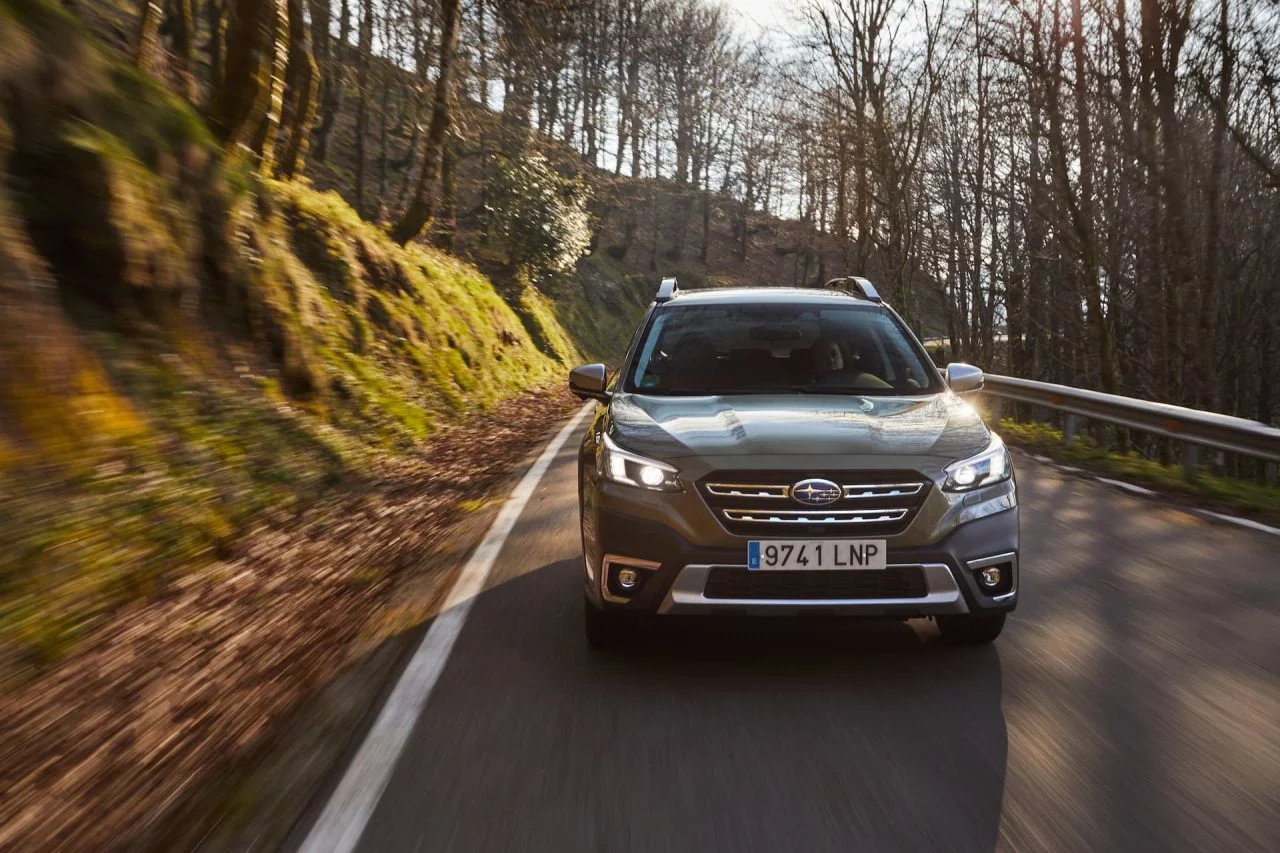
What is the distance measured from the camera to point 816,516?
418 cm

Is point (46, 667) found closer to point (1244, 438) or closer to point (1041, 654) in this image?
point (1041, 654)

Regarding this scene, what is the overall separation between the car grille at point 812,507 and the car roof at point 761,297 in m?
2.17

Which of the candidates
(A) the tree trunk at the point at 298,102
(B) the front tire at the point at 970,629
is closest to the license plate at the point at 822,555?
(B) the front tire at the point at 970,629

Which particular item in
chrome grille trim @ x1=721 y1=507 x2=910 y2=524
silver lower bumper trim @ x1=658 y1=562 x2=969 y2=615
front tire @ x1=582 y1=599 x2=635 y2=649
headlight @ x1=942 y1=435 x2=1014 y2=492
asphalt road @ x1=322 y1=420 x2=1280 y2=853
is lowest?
asphalt road @ x1=322 y1=420 x2=1280 y2=853

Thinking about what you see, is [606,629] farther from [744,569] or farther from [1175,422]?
[1175,422]

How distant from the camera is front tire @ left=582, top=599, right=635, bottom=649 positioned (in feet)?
15.1

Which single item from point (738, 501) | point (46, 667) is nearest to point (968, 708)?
point (738, 501)

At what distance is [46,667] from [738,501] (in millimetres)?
2860

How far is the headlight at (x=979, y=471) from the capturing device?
430 cm

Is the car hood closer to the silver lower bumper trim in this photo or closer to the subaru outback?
the subaru outback

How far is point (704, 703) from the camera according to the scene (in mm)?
4129

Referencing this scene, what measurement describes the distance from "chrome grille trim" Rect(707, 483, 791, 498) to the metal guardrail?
17.7 ft

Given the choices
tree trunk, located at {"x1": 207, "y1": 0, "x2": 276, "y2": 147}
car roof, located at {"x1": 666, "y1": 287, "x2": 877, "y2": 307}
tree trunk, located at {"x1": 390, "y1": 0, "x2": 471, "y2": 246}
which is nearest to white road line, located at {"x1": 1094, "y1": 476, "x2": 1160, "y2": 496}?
car roof, located at {"x1": 666, "y1": 287, "x2": 877, "y2": 307}

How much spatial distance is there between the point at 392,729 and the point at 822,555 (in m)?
1.73
